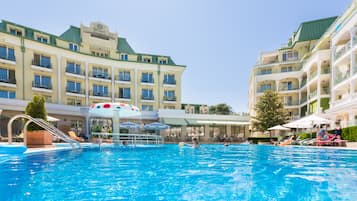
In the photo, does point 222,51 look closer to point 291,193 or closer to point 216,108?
point 291,193

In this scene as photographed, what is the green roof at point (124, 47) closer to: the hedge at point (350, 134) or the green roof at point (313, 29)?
the green roof at point (313, 29)

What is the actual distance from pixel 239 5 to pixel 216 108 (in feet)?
144

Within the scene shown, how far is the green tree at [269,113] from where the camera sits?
3231cm

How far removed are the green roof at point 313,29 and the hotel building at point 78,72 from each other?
2145 cm

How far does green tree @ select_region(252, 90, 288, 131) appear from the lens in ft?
106

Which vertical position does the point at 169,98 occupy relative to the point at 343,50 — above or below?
below

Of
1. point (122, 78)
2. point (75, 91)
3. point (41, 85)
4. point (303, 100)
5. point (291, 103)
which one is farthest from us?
point (291, 103)

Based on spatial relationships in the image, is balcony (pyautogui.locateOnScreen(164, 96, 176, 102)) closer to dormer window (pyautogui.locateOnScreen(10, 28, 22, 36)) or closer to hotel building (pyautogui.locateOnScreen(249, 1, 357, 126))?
hotel building (pyautogui.locateOnScreen(249, 1, 357, 126))

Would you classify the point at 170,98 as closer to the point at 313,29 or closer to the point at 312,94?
the point at 312,94

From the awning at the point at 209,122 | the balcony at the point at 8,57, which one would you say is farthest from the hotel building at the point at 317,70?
the balcony at the point at 8,57

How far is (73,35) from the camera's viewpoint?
115 feet

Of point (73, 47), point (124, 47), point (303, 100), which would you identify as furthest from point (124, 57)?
point (303, 100)

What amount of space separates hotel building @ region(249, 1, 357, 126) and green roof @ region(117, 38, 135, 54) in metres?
23.0

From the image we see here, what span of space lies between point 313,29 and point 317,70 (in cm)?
1265
